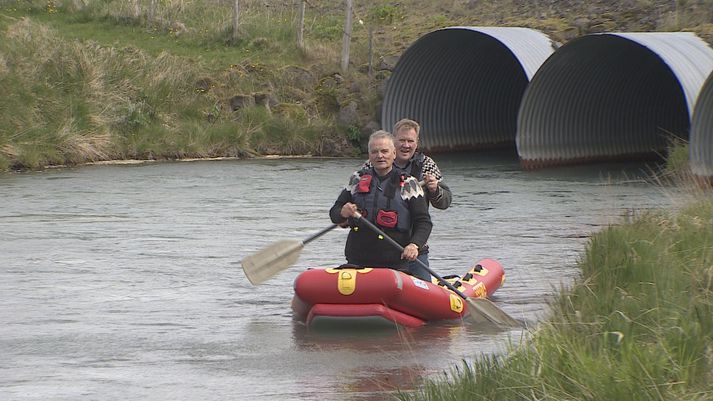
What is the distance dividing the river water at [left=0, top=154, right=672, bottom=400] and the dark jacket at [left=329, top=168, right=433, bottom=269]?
68 centimetres

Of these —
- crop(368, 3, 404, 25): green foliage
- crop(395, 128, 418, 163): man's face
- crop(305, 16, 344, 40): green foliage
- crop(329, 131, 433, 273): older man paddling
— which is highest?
crop(395, 128, 418, 163): man's face

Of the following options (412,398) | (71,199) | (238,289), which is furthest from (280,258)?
(71,199)

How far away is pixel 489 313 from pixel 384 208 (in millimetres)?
1145

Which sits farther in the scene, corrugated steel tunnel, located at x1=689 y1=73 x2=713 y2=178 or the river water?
corrugated steel tunnel, located at x1=689 y1=73 x2=713 y2=178

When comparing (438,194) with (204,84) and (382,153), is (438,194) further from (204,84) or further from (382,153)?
(204,84)

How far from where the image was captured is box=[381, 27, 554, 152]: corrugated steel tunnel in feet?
90.5

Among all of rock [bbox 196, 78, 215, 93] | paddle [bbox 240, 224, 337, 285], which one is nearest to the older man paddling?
paddle [bbox 240, 224, 337, 285]

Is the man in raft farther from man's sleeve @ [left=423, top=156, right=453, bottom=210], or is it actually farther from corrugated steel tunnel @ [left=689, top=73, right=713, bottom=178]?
corrugated steel tunnel @ [left=689, top=73, right=713, bottom=178]

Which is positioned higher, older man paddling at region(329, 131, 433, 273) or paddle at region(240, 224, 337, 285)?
older man paddling at region(329, 131, 433, 273)

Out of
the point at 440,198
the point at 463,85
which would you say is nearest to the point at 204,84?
the point at 463,85

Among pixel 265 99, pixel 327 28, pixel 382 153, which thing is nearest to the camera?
pixel 382 153

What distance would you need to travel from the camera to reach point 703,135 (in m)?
21.1

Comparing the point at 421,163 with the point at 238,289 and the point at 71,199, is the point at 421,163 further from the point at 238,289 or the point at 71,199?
the point at 71,199

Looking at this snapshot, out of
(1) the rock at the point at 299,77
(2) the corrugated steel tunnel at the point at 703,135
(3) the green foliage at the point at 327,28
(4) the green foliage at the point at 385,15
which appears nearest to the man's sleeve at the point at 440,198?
(2) the corrugated steel tunnel at the point at 703,135
